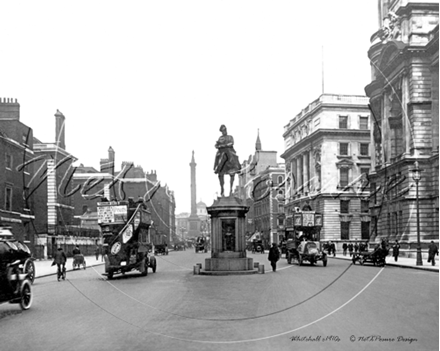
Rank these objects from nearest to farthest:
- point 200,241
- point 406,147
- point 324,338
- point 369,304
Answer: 1. point 406,147
2. point 369,304
3. point 324,338
4. point 200,241

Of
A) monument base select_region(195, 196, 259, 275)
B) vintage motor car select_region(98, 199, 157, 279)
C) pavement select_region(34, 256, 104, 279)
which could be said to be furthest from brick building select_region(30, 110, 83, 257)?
pavement select_region(34, 256, 104, 279)

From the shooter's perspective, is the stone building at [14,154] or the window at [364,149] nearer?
the window at [364,149]

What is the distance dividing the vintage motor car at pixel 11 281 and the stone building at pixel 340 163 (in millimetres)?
9375

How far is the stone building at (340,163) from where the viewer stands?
317cm

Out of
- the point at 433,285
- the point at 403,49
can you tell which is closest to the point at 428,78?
the point at 403,49

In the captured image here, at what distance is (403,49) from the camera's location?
241cm

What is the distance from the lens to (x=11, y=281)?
11.9 m

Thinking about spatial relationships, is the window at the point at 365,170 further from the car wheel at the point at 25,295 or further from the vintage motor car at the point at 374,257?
the car wheel at the point at 25,295

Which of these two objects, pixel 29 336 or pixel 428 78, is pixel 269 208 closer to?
pixel 29 336

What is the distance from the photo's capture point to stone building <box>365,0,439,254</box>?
2.05 meters

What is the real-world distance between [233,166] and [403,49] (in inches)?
681

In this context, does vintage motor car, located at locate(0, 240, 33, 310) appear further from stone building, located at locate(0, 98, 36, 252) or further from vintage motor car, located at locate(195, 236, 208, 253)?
vintage motor car, located at locate(195, 236, 208, 253)

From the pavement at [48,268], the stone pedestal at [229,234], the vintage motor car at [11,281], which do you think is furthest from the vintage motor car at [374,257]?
the pavement at [48,268]

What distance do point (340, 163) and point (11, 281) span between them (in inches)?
404
